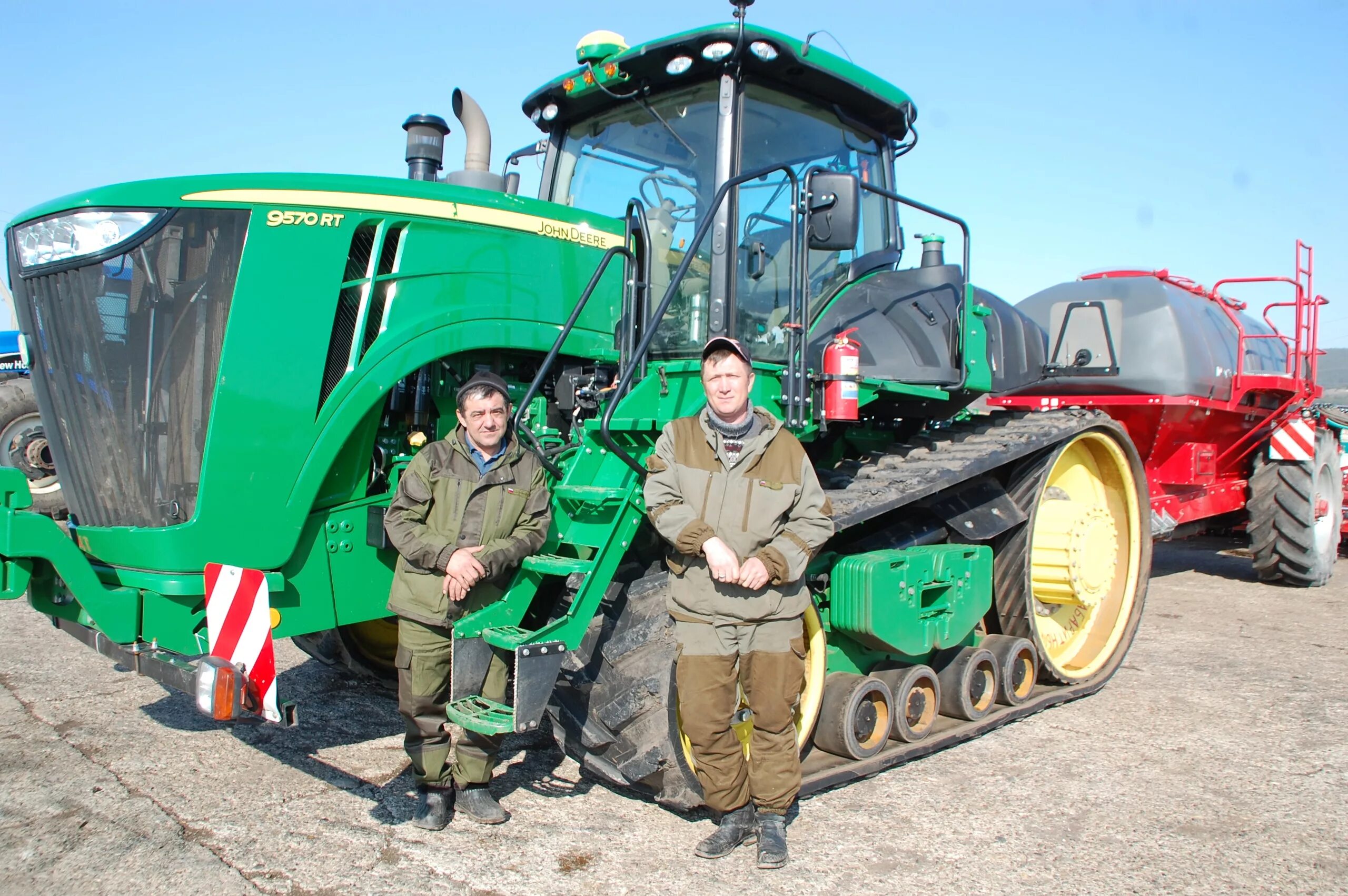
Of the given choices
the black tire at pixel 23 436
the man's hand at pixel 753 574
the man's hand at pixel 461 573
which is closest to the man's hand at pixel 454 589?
the man's hand at pixel 461 573

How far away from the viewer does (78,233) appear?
11.6ft

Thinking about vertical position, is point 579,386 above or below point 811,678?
above

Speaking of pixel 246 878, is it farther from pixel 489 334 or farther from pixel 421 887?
pixel 489 334

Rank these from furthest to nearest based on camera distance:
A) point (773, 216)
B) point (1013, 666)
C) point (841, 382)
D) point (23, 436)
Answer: point (23, 436), point (1013, 666), point (773, 216), point (841, 382)

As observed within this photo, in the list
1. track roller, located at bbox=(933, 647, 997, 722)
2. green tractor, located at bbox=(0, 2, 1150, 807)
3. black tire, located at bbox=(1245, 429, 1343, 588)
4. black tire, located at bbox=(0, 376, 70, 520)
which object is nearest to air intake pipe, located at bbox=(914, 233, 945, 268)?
green tractor, located at bbox=(0, 2, 1150, 807)

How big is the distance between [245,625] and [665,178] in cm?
258

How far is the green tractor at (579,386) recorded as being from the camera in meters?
3.50

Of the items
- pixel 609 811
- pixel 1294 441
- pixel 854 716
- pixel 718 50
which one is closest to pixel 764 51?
pixel 718 50

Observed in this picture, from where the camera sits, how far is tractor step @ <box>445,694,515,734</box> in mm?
3365

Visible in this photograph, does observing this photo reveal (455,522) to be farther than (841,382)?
No

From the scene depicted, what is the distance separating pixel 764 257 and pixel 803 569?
158cm

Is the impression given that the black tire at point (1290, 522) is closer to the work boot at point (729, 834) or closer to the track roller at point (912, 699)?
the track roller at point (912, 699)

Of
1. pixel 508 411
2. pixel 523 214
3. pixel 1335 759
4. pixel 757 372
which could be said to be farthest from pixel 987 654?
pixel 523 214

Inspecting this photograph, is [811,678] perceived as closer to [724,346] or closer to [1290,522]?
[724,346]
